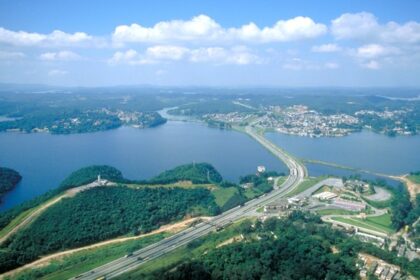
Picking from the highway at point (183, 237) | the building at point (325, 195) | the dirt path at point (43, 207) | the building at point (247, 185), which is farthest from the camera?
the building at point (247, 185)

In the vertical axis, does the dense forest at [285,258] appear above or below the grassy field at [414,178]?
above

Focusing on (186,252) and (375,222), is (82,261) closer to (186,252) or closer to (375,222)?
(186,252)

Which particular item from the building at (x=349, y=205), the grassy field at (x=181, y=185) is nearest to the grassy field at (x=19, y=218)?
the grassy field at (x=181, y=185)

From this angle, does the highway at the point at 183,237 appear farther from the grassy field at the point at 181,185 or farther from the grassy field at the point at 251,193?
the grassy field at the point at 181,185

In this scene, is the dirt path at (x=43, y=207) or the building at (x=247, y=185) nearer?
the dirt path at (x=43, y=207)

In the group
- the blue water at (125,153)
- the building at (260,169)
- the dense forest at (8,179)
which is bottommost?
the blue water at (125,153)

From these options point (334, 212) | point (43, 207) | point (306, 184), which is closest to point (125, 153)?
point (306, 184)

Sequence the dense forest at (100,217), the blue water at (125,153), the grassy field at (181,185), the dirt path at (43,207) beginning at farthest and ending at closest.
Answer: the blue water at (125,153) < the grassy field at (181,185) < the dirt path at (43,207) < the dense forest at (100,217)
